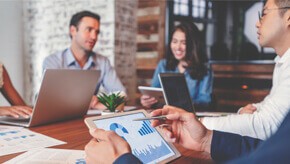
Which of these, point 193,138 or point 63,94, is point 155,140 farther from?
point 63,94

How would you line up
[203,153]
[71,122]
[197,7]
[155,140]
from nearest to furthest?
1. [155,140]
2. [203,153]
3. [71,122]
4. [197,7]

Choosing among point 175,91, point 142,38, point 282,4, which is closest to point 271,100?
point 282,4

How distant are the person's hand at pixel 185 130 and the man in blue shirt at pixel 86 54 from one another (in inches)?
57.9

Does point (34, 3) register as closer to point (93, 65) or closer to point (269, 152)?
point (93, 65)

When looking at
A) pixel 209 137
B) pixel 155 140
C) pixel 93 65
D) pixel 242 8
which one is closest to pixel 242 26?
pixel 242 8

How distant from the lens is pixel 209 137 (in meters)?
0.96

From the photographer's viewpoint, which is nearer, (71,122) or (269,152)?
(269,152)

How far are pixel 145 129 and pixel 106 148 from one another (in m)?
0.23

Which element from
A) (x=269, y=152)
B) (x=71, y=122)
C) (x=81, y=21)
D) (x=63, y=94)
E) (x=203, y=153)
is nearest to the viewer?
(x=269, y=152)

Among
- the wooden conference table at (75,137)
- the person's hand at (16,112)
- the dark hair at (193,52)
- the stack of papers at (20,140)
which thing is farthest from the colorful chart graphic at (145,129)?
the dark hair at (193,52)

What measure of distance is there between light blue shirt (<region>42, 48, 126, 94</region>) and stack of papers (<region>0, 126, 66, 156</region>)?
1244 millimetres

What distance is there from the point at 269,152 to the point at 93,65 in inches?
92.7

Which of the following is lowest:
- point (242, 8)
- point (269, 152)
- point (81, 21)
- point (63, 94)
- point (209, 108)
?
point (209, 108)

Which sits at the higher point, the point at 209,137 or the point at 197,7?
the point at 197,7
